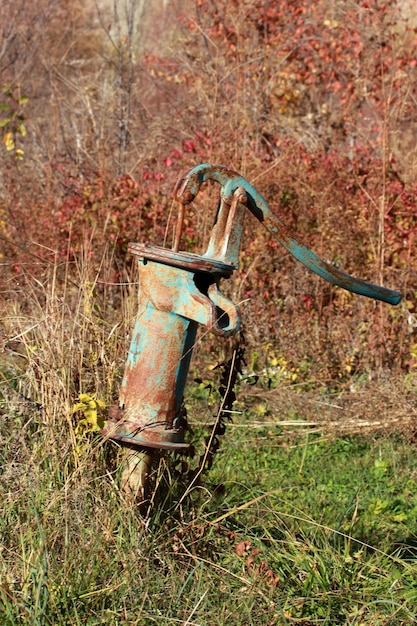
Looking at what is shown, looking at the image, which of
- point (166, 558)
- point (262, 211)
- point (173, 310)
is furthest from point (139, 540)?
point (262, 211)

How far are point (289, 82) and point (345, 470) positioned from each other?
23.1 ft

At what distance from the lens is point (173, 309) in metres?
2.92

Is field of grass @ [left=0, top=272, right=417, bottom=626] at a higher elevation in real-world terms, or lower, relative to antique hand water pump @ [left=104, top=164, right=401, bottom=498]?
lower

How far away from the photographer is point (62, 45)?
15.1 m

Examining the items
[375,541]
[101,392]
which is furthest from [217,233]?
[375,541]

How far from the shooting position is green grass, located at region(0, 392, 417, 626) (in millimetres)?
2771

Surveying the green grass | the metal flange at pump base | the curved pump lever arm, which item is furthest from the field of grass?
the curved pump lever arm

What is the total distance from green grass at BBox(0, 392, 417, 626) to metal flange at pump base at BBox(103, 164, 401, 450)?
11.2 inches

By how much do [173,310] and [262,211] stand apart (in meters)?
0.45

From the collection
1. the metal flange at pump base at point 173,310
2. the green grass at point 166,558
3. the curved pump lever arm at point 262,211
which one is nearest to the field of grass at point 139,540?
the green grass at point 166,558

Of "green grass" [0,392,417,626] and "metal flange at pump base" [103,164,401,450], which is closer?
"green grass" [0,392,417,626]

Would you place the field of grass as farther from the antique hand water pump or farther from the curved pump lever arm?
the curved pump lever arm

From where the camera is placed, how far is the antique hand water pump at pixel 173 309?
2871 millimetres

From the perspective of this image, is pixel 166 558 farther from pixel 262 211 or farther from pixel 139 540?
pixel 262 211
